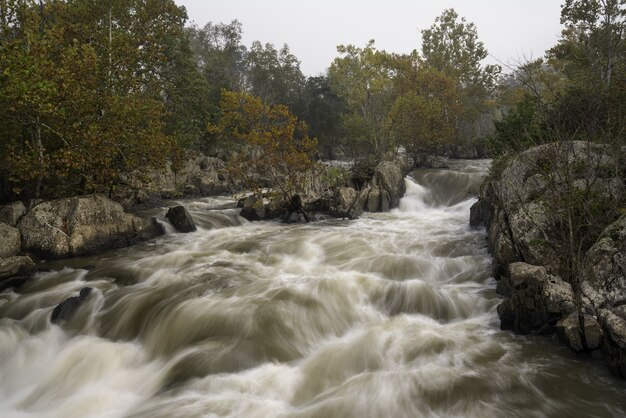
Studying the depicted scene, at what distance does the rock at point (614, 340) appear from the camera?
536 cm

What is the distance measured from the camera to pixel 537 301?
262 inches

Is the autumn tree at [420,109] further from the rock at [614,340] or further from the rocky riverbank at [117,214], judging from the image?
the rock at [614,340]

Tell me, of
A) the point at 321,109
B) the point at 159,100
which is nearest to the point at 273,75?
the point at 321,109

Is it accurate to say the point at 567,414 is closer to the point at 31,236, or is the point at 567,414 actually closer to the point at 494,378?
the point at 494,378

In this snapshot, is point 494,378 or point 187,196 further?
point 187,196

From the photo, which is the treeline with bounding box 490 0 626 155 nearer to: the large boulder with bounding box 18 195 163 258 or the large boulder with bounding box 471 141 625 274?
the large boulder with bounding box 471 141 625 274

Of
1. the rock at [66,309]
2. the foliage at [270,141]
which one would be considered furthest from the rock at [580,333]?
the foliage at [270,141]

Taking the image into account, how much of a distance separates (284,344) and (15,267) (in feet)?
25.3

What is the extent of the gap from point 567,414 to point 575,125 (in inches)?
416

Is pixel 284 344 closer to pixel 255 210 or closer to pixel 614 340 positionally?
pixel 614 340

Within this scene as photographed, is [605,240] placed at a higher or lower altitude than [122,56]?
lower

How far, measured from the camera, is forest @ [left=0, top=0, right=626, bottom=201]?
10.9m

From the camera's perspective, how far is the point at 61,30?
39.5 ft

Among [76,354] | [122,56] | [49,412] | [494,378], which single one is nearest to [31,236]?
[76,354]
